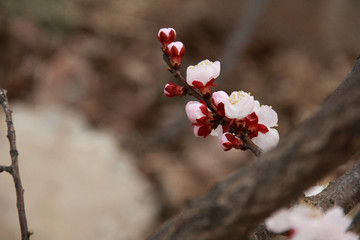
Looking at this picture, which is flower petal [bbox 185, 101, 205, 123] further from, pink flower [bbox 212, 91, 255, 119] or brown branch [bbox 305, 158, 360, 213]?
brown branch [bbox 305, 158, 360, 213]

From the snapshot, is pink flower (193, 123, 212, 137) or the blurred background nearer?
pink flower (193, 123, 212, 137)

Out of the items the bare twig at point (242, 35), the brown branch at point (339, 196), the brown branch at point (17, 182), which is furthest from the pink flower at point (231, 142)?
the bare twig at point (242, 35)

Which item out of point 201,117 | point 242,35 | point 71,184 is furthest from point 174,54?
point 242,35

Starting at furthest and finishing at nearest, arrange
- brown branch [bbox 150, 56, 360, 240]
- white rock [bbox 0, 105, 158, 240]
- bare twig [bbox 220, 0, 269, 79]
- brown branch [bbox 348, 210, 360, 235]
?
bare twig [bbox 220, 0, 269, 79]
white rock [bbox 0, 105, 158, 240]
brown branch [bbox 348, 210, 360, 235]
brown branch [bbox 150, 56, 360, 240]

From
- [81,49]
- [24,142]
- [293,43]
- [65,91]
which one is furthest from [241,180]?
[293,43]

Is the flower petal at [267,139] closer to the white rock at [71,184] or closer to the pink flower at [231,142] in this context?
the pink flower at [231,142]

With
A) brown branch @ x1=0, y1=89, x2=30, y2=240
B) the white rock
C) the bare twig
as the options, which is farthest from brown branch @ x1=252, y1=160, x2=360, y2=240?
the bare twig

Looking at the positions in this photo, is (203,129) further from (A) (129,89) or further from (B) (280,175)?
(A) (129,89)
